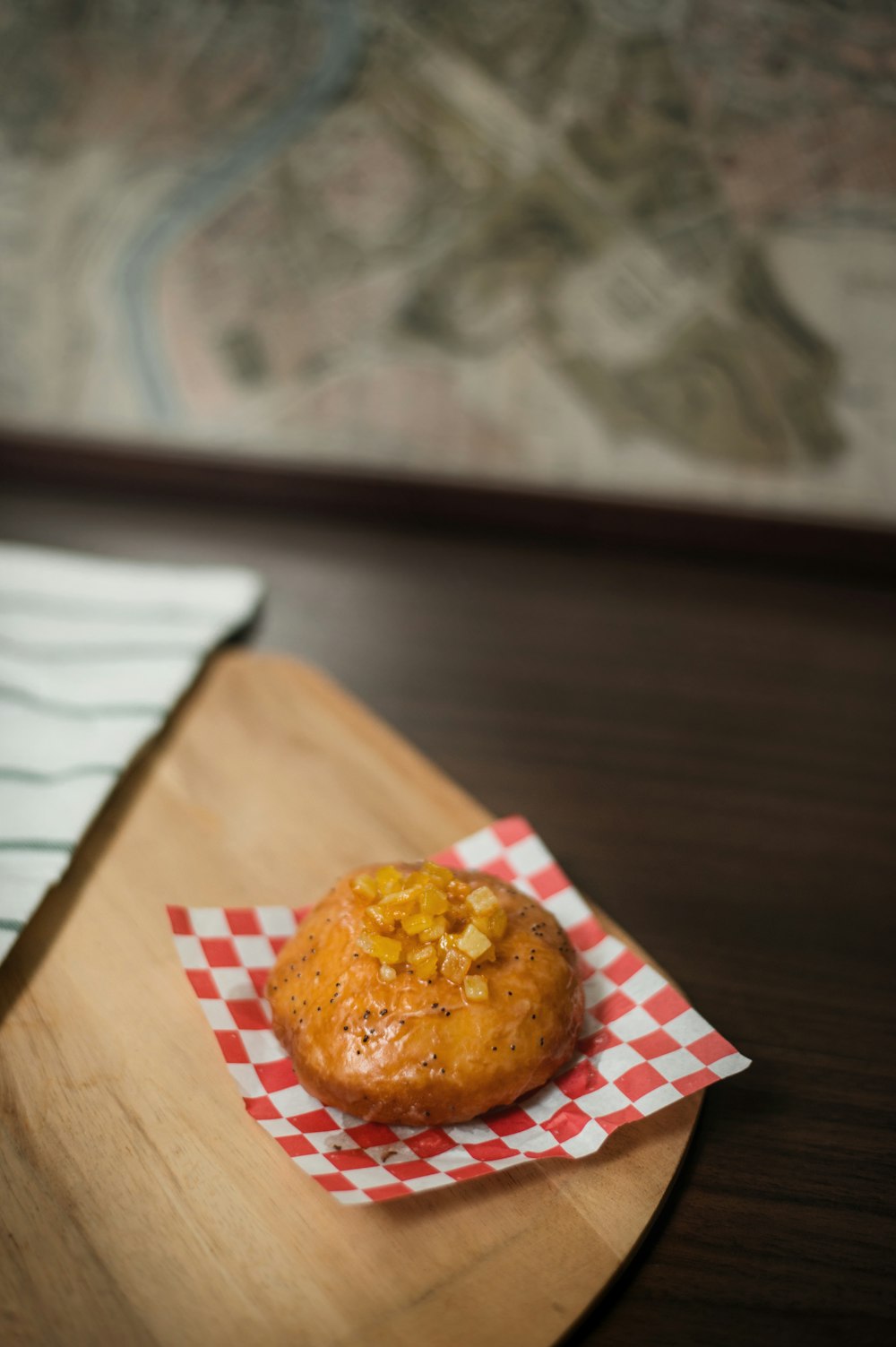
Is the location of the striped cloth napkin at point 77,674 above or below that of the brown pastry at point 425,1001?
above

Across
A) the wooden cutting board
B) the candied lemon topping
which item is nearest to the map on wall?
the wooden cutting board

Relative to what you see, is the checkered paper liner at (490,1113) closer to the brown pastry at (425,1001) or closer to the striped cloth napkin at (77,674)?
the brown pastry at (425,1001)

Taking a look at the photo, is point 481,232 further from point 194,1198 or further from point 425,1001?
point 194,1198

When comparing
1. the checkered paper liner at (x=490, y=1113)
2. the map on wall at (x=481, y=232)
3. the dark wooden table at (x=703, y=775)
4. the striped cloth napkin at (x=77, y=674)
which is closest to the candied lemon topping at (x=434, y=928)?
the checkered paper liner at (x=490, y=1113)

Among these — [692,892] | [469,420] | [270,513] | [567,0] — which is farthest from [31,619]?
[567,0]

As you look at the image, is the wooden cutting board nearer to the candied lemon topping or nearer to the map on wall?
the candied lemon topping

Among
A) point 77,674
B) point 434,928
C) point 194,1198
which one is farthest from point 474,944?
point 77,674

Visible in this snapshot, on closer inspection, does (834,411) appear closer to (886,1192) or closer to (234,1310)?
(886,1192)
